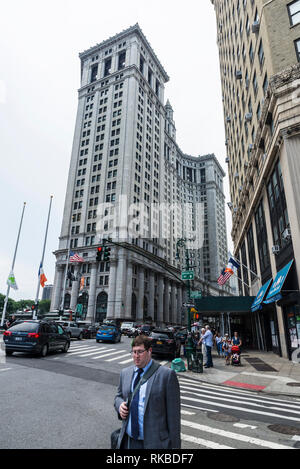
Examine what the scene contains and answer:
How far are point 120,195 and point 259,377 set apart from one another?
5800 centimetres

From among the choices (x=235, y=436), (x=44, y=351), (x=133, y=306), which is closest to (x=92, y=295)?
(x=133, y=306)

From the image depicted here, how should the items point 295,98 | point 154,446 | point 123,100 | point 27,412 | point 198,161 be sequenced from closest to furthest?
point 154,446, point 27,412, point 295,98, point 123,100, point 198,161

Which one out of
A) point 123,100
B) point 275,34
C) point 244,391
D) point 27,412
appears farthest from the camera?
point 123,100

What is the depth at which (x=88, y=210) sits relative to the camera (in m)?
71.4

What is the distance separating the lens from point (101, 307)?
2474 inches

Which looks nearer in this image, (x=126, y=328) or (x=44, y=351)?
(x=44, y=351)

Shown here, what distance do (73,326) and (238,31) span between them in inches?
1467

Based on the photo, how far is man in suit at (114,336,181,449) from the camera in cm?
281

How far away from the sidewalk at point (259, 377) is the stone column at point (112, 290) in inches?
1778

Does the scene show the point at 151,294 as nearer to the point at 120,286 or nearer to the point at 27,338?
the point at 120,286

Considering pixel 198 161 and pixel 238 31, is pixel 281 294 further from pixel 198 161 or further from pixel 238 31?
pixel 198 161

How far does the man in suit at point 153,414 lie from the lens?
2807mm

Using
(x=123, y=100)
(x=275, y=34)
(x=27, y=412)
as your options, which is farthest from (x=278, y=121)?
(x=123, y=100)

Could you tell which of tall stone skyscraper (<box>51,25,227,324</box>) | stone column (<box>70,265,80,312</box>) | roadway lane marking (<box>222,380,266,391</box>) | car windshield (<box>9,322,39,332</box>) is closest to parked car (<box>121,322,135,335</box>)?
tall stone skyscraper (<box>51,25,227,324</box>)
